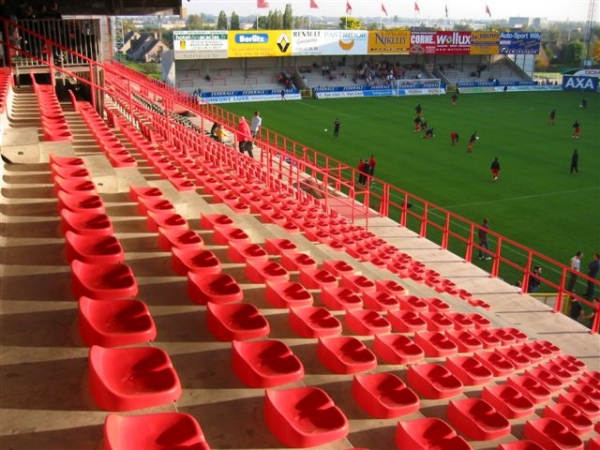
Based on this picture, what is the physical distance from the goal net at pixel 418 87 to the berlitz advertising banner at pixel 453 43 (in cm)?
483

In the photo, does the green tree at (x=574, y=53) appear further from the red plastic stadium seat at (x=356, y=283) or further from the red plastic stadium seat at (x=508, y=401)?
the red plastic stadium seat at (x=508, y=401)

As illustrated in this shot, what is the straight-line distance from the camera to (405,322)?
7.37 meters

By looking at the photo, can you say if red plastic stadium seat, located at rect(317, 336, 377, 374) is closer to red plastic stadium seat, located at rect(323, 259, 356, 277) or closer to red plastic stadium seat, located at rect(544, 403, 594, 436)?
red plastic stadium seat, located at rect(544, 403, 594, 436)

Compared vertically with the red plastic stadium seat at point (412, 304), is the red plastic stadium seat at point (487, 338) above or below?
below

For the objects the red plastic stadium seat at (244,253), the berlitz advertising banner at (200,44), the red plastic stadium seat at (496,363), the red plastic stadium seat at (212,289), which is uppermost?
the berlitz advertising banner at (200,44)

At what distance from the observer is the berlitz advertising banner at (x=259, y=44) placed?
4912cm

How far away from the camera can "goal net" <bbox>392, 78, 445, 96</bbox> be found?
171 feet

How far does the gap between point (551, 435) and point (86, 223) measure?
495 centimetres

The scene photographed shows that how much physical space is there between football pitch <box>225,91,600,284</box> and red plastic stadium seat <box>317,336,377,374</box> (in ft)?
40.8

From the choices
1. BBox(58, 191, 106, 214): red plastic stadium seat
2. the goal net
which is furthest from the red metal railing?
the goal net

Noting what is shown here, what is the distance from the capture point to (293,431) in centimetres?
387

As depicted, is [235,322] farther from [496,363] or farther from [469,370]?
[496,363]

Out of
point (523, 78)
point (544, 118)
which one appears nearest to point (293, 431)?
point (544, 118)

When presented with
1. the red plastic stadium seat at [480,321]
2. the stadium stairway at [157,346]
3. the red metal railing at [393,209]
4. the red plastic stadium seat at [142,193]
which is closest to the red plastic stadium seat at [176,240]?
the stadium stairway at [157,346]
